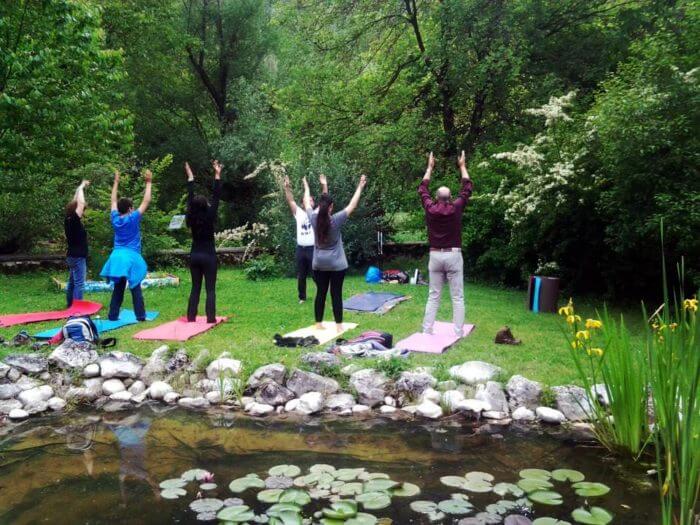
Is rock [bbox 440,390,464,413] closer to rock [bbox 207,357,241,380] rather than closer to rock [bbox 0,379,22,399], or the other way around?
rock [bbox 207,357,241,380]

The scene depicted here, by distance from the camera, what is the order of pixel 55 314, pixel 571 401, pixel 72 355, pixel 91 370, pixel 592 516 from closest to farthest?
pixel 592 516, pixel 571 401, pixel 91 370, pixel 72 355, pixel 55 314

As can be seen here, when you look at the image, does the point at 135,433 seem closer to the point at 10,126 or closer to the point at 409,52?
the point at 10,126

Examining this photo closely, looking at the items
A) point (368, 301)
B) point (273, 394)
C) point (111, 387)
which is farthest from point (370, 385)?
point (368, 301)

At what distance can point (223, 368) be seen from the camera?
584cm

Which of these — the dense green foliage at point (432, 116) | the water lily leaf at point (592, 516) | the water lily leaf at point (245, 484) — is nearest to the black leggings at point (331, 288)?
the water lily leaf at point (245, 484)

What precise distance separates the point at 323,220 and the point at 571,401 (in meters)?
3.27

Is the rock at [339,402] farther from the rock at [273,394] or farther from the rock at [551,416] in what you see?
the rock at [551,416]

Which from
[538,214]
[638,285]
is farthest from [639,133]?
[638,285]

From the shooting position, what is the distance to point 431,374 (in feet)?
18.2

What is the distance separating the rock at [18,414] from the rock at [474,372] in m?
3.96

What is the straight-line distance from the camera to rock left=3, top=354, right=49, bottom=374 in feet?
19.2

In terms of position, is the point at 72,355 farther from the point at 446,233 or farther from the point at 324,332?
the point at 446,233

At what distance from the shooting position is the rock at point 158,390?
5.69 metres

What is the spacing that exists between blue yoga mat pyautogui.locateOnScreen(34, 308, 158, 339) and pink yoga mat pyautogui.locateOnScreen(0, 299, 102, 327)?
0.52 metres
